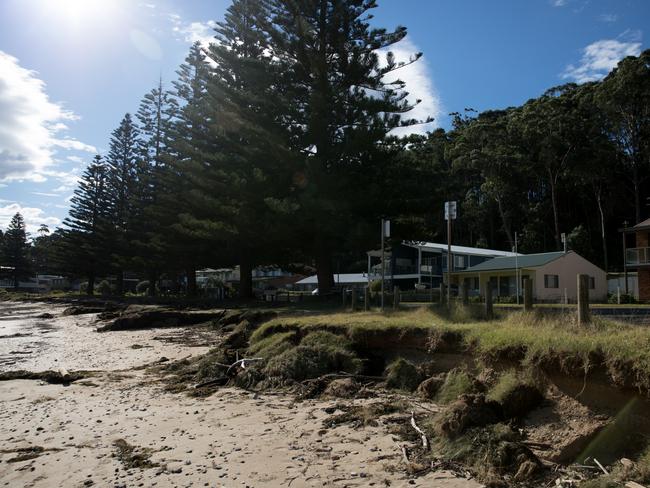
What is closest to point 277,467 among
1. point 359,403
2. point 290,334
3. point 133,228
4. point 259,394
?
point 359,403

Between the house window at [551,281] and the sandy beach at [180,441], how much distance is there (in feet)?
93.4

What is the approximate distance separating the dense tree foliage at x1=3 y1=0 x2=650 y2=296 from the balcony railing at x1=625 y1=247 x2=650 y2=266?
1093cm

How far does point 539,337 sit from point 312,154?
18.8 m

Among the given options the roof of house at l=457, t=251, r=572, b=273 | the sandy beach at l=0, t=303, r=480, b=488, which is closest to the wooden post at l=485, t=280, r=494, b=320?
the sandy beach at l=0, t=303, r=480, b=488

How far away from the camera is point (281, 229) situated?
22656mm

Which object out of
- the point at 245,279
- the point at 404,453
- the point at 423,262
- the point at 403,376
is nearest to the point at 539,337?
the point at 403,376

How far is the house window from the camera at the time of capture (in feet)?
108

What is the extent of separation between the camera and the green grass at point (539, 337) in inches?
212

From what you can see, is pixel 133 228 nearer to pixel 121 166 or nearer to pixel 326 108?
pixel 121 166

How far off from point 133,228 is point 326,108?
2614 centimetres

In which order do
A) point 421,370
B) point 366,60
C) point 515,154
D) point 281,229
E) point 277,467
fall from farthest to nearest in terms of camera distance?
point 515,154 < point 366,60 < point 281,229 < point 421,370 < point 277,467

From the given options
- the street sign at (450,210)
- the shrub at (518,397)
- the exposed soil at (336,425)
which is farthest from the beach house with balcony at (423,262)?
the shrub at (518,397)

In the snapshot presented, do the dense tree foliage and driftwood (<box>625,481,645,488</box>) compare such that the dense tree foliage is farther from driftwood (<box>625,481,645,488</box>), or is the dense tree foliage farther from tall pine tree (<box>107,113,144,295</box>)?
driftwood (<box>625,481,645,488</box>)

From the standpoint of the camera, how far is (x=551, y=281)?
108 feet
